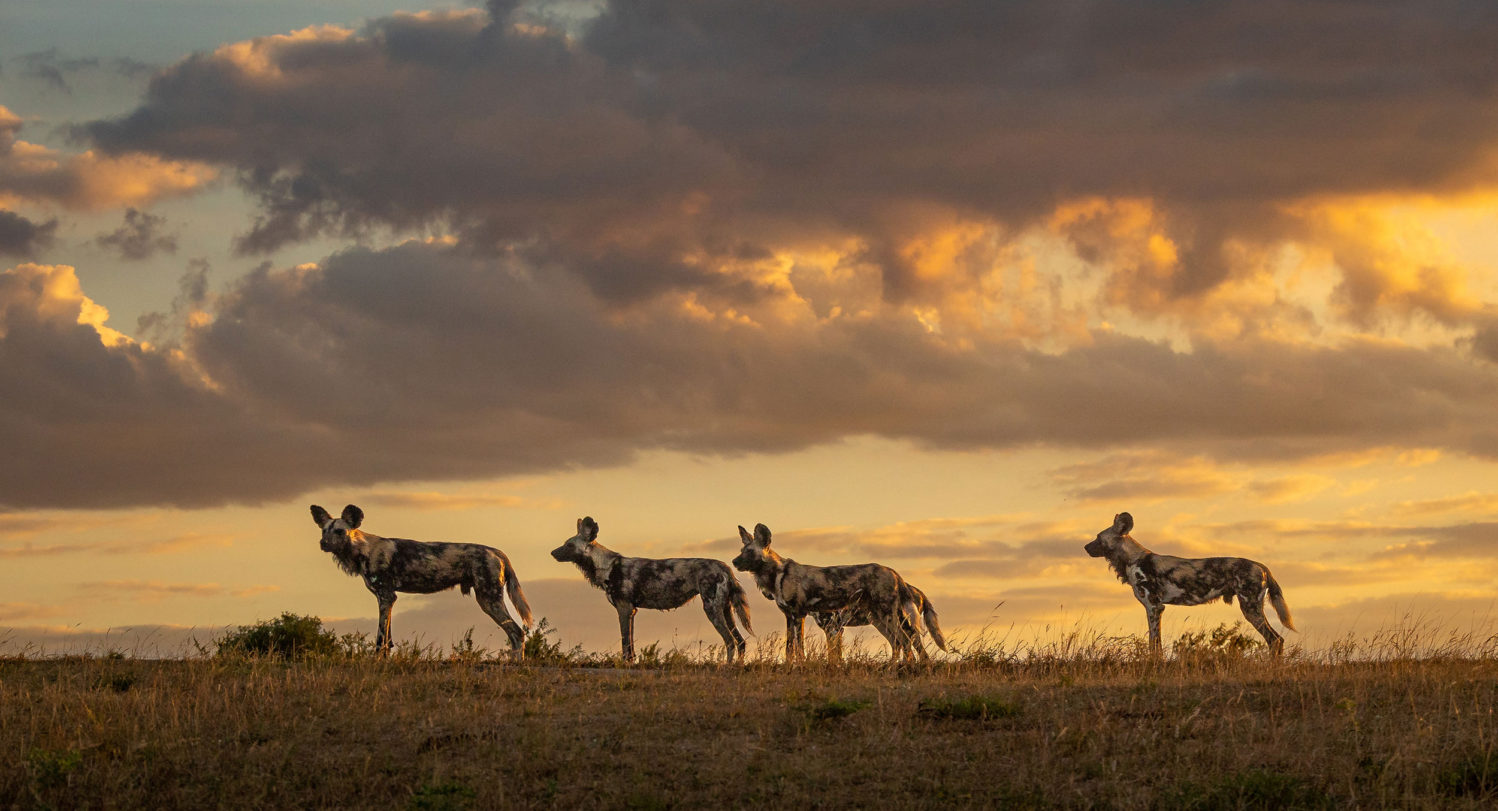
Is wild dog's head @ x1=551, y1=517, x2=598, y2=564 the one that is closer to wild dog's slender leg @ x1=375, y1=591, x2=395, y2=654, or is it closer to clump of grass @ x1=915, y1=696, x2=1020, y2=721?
wild dog's slender leg @ x1=375, y1=591, x2=395, y2=654

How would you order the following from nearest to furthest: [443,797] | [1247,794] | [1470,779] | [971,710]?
[1247,794]
[443,797]
[1470,779]
[971,710]

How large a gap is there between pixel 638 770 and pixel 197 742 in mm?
5414

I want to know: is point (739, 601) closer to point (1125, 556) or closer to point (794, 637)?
point (794, 637)

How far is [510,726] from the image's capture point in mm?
16234

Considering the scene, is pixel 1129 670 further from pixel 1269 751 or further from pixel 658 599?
pixel 658 599

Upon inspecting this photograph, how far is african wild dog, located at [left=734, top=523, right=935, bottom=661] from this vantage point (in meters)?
27.0

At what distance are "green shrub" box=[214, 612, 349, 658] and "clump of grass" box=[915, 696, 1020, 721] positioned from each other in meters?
11.7

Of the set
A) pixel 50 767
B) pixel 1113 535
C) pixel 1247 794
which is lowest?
pixel 1247 794

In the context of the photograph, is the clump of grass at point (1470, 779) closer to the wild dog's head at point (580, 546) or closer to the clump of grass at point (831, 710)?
the clump of grass at point (831, 710)

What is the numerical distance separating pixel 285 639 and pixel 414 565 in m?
2.85

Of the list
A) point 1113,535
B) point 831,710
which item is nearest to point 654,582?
point 1113,535

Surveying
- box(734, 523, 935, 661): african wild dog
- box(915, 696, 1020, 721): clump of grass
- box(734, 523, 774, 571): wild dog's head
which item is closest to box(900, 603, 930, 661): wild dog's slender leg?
box(734, 523, 935, 661): african wild dog

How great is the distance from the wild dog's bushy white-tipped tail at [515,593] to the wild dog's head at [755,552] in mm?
4158

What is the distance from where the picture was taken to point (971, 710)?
53.7 ft
